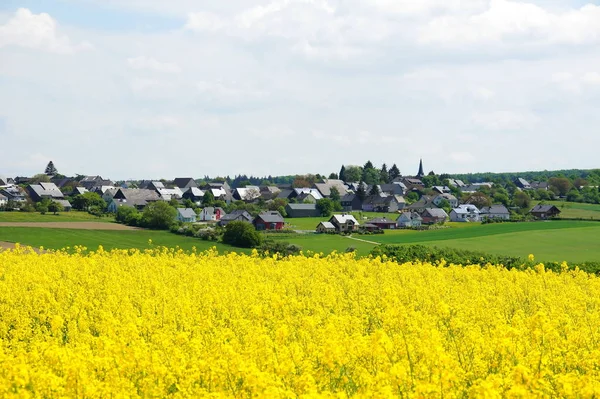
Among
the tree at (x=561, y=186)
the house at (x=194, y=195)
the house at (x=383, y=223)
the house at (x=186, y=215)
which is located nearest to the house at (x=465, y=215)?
the house at (x=383, y=223)

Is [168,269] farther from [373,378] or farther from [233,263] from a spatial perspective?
[373,378]

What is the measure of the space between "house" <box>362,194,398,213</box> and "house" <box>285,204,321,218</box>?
25.7 meters

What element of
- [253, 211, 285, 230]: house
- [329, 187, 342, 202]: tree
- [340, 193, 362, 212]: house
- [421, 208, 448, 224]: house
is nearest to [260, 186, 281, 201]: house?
[329, 187, 342, 202]: tree

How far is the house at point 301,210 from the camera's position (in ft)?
424

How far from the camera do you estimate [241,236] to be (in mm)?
73875

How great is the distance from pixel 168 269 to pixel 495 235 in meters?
61.9

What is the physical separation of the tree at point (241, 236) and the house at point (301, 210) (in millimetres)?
53233

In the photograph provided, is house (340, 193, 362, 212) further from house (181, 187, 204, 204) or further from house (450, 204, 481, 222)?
house (181, 187, 204, 204)

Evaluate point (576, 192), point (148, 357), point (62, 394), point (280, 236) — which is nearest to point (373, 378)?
point (148, 357)

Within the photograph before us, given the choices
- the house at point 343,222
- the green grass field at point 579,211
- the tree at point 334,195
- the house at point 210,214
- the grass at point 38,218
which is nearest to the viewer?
the grass at point 38,218

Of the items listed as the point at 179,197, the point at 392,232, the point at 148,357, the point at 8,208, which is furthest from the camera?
the point at 179,197

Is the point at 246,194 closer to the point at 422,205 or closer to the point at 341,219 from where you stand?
the point at 422,205

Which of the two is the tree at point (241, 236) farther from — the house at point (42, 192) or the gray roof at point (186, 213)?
the house at point (42, 192)

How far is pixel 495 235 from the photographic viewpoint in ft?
286
